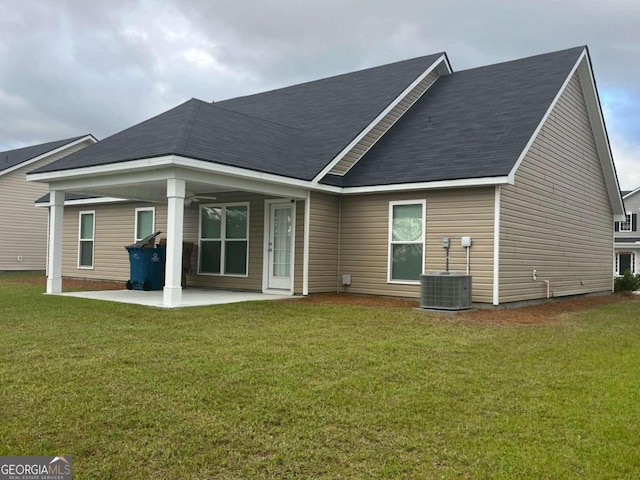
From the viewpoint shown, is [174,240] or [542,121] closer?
[174,240]

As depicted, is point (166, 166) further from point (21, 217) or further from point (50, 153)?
point (50, 153)

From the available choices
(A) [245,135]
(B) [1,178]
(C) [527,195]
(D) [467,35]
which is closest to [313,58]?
(D) [467,35]

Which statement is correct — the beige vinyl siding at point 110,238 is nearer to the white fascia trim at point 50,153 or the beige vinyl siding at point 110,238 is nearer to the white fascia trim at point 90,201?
the white fascia trim at point 90,201

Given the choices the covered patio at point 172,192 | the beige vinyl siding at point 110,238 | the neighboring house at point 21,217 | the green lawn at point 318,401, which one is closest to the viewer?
the green lawn at point 318,401

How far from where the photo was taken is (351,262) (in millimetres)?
12977

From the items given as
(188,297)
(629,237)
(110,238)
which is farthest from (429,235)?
(629,237)

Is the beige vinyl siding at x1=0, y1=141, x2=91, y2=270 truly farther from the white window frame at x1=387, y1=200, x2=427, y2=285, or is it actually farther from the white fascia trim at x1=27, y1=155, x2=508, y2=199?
the white window frame at x1=387, y1=200, x2=427, y2=285

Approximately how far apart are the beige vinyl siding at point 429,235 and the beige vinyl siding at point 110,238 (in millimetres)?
5754

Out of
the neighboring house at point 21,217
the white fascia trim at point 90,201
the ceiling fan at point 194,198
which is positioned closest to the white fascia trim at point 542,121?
the ceiling fan at point 194,198

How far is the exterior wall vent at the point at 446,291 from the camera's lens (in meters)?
10.1

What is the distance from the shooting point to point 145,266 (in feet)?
44.4

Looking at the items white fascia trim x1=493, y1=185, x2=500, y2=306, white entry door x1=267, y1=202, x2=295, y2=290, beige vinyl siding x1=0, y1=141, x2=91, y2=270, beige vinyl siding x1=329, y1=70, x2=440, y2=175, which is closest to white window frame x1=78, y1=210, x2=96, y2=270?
beige vinyl siding x1=0, y1=141, x2=91, y2=270

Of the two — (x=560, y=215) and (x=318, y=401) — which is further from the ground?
(x=560, y=215)

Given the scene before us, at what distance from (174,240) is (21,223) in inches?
666
